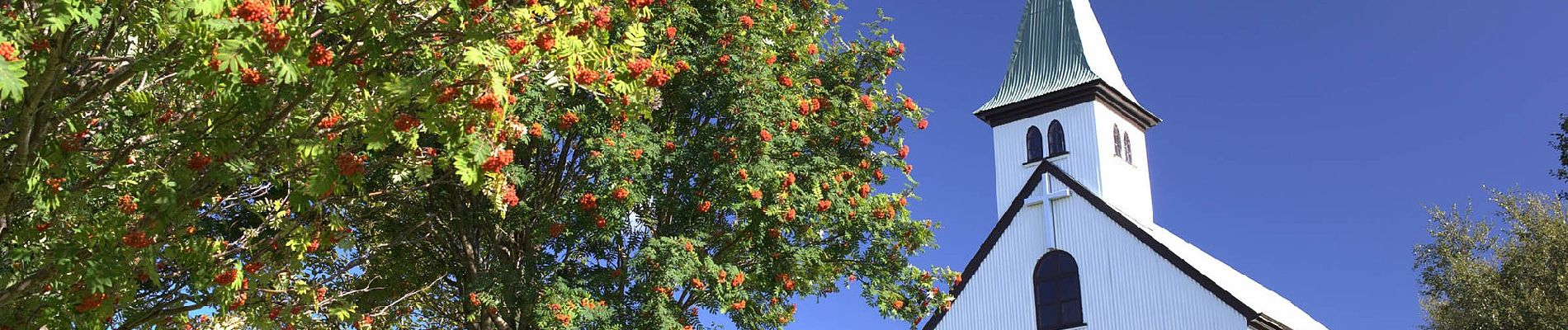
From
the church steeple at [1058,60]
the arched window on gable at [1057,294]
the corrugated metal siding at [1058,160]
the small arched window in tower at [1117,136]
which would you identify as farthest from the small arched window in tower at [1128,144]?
the arched window on gable at [1057,294]

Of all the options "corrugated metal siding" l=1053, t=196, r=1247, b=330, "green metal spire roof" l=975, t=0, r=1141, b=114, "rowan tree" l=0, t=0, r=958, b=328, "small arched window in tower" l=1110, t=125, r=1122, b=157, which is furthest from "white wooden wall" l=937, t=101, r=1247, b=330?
"rowan tree" l=0, t=0, r=958, b=328

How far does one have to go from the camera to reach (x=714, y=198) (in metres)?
13.9

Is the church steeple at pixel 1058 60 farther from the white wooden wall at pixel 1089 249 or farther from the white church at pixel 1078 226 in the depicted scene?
the white wooden wall at pixel 1089 249

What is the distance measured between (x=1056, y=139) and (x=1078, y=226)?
156 inches

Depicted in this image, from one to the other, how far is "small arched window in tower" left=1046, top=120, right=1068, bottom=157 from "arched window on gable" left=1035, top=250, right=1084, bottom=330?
3898 mm

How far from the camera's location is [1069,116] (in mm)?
36375

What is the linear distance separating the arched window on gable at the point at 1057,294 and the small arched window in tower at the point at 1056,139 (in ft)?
12.8

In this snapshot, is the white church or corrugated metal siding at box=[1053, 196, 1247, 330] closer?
corrugated metal siding at box=[1053, 196, 1247, 330]

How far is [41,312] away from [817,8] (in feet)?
31.2

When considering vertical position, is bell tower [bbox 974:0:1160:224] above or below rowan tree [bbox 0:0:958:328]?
above

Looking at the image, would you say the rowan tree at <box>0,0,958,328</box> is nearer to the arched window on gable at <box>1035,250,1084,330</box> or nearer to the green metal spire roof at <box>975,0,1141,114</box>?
the arched window on gable at <box>1035,250,1084,330</box>

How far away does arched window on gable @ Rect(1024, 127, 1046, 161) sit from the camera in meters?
36.3

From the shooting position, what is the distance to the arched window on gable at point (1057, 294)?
32.3 m

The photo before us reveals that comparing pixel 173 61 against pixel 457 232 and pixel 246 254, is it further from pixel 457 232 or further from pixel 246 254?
pixel 457 232
